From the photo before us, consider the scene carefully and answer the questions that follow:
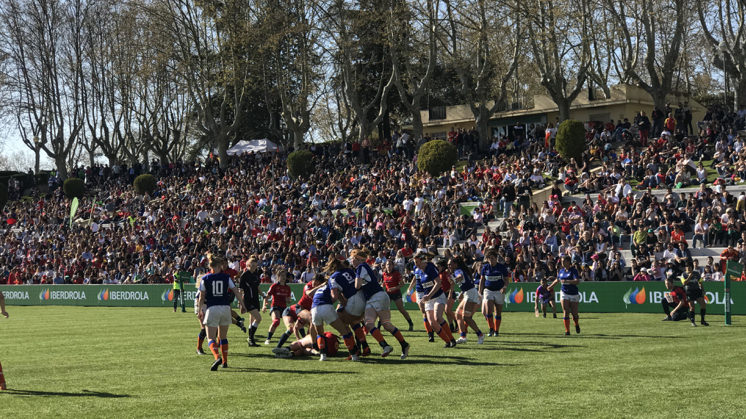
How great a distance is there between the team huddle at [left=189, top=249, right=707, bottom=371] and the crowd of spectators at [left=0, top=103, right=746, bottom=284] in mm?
9914

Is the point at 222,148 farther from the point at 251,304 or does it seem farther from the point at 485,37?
the point at 251,304

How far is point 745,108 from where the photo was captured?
1521 inches

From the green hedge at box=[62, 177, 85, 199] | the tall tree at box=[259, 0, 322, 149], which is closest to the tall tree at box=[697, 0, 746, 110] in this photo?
the tall tree at box=[259, 0, 322, 149]

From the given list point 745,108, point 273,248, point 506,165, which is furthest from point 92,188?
point 745,108

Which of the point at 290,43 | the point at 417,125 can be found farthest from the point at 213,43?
the point at 417,125

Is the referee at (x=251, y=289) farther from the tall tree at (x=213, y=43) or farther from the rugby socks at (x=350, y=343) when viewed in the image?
the tall tree at (x=213, y=43)

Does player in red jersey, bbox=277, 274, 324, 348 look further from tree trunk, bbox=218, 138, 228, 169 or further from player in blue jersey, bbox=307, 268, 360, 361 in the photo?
tree trunk, bbox=218, 138, 228, 169

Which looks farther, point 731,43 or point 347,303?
point 731,43

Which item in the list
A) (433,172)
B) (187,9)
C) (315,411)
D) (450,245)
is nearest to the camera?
(315,411)

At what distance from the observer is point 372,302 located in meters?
14.8

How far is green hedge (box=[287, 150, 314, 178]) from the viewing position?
158 ft

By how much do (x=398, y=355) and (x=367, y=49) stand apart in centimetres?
4569

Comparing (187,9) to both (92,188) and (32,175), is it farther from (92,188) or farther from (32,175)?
(32,175)

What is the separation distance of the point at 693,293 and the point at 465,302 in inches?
299
